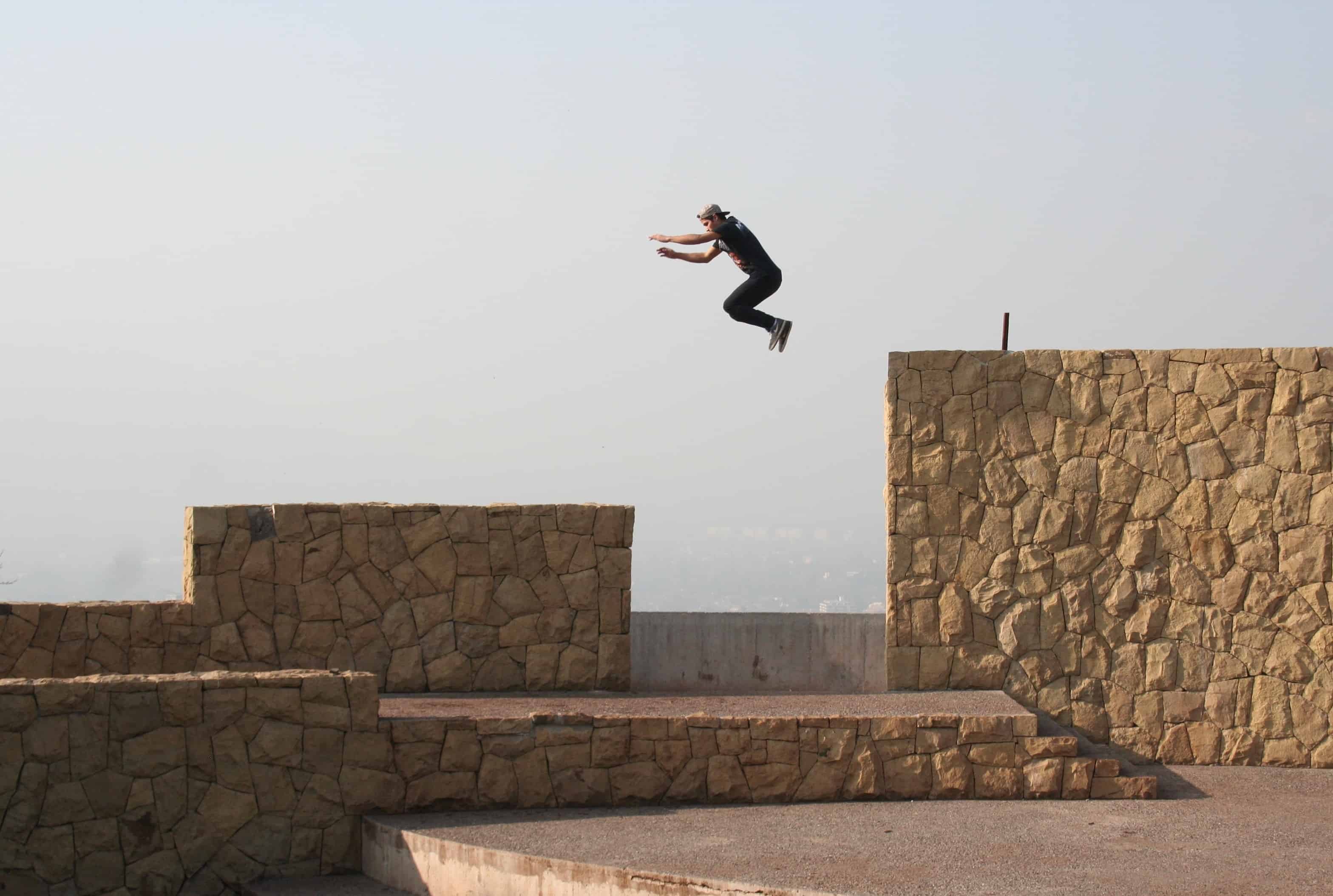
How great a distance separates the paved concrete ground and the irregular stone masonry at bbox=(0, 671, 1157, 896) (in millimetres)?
222

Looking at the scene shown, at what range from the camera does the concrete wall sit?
13375 mm

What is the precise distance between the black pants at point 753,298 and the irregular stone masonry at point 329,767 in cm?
346

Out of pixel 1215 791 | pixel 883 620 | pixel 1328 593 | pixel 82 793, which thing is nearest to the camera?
pixel 82 793

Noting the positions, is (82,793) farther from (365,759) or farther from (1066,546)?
(1066,546)

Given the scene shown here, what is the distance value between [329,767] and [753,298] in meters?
5.10

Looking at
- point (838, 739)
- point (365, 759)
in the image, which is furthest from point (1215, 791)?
point (365, 759)

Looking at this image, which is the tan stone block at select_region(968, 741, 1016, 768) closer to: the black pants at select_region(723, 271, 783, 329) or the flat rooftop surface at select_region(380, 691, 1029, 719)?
the flat rooftop surface at select_region(380, 691, 1029, 719)

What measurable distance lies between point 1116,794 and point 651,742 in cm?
353

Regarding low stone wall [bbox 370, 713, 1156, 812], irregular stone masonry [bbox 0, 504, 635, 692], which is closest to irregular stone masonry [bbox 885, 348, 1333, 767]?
low stone wall [bbox 370, 713, 1156, 812]

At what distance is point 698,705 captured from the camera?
1204 centimetres

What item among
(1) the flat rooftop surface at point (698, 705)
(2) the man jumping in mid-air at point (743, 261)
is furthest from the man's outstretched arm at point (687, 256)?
(1) the flat rooftop surface at point (698, 705)

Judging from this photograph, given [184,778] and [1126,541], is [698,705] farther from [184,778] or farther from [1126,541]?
[184,778]

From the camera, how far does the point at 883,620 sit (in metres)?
13.4

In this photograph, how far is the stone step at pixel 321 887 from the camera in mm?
9766
